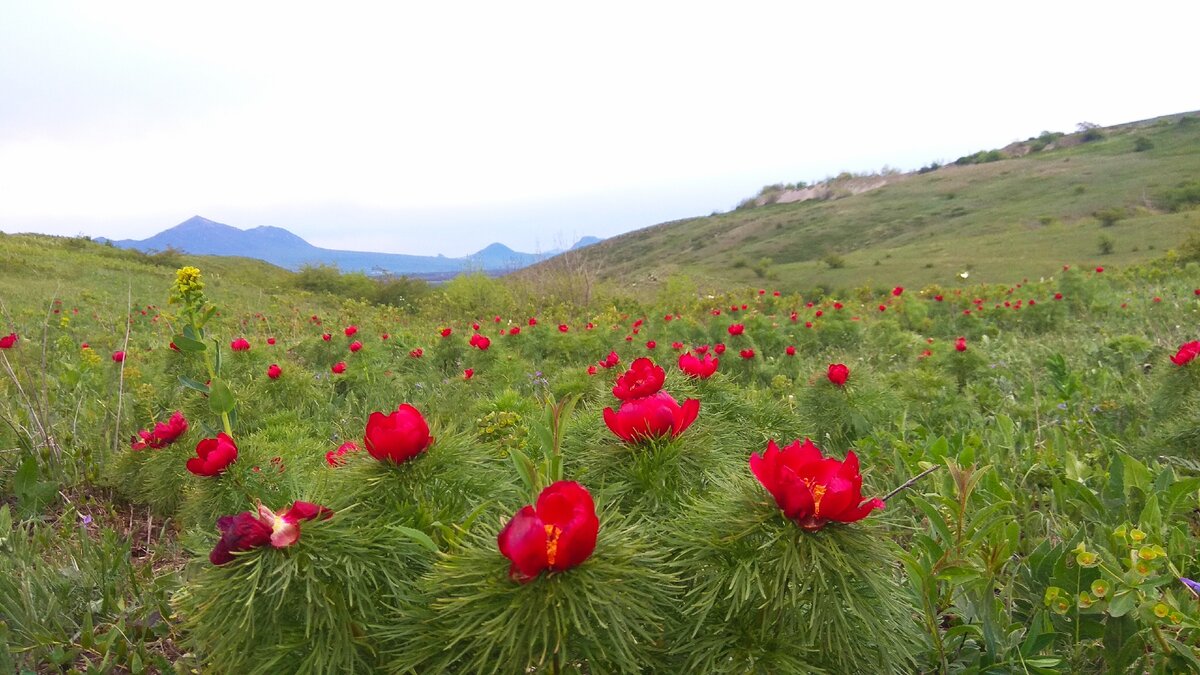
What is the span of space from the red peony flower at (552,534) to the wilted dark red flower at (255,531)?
31 centimetres

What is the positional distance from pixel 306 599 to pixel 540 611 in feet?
1.19

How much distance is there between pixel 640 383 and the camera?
1.42m

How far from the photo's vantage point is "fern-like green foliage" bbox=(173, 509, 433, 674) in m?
0.87

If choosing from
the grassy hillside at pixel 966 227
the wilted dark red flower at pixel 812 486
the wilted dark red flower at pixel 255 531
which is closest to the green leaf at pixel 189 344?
the wilted dark red flower at pixel 255 531

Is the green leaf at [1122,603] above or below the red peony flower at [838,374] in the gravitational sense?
below

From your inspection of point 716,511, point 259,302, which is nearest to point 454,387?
point 716,511

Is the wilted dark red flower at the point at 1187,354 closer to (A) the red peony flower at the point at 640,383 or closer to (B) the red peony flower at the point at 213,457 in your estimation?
(A) the red peony flower at the point at 640,383

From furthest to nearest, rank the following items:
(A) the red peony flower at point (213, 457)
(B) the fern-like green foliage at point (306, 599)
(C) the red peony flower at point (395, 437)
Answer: (A) the red peony flower at point (213, 457) → (C) the red peony flower at point (395, 437) → (B) the fern-like green foliage at point (306, 599)

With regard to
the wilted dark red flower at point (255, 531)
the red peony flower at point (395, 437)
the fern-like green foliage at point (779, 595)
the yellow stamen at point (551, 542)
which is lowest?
the fern-like green foliage at point (779, 595)

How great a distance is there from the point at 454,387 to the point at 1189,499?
3.56 m

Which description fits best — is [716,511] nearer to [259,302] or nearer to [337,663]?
[337,663]

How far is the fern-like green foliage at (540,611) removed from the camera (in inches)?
31.3

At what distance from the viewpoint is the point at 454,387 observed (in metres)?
4.16

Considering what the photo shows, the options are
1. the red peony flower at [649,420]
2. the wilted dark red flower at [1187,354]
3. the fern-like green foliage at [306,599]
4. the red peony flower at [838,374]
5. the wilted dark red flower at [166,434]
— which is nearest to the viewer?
the fern-like green foliage at [306,599]
